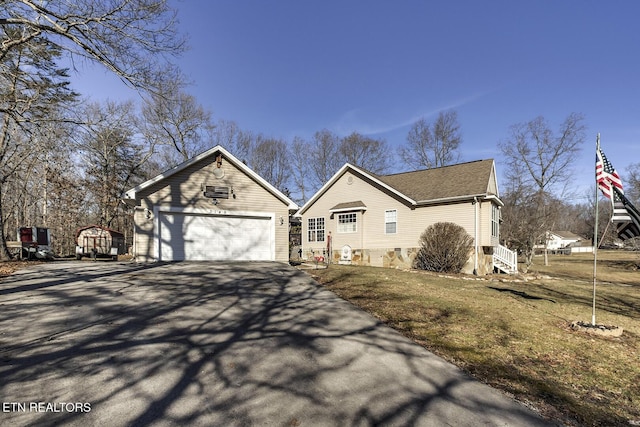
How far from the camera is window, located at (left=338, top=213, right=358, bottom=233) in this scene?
18.9 meters

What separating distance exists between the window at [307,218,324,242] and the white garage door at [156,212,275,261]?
262 inches

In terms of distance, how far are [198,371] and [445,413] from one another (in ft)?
9.66

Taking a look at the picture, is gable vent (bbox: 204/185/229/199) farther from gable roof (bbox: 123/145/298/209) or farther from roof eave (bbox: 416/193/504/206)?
roof eave (bbox: 416/193/504/206)

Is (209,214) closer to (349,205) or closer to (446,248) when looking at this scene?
(349,205)

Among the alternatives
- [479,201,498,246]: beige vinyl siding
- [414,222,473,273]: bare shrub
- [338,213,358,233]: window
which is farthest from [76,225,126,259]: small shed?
[479,201,498,246]: beige vinyl siding

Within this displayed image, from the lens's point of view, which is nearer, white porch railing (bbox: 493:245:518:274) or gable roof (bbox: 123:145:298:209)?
gable roof (bbox: 123:145:298:209)

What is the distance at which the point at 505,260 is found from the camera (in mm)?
16500

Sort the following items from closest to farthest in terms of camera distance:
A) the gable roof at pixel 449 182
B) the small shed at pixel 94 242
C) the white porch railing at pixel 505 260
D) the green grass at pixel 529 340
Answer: the green grass at pixel 529 340 < the gable roof at pixel 449 182 < the white porch railing at pixel 505 260 < the small shed at pixel 94 242

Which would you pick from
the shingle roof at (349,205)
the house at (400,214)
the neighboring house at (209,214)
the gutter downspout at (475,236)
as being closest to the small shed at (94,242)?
the neighboring house at (209,214)

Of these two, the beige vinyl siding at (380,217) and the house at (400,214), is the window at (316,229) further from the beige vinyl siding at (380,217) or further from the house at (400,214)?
the beige vinyl siding at (380,217)

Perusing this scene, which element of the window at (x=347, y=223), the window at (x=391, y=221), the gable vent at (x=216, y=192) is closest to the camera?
the gable vent at (x=216, y=192)

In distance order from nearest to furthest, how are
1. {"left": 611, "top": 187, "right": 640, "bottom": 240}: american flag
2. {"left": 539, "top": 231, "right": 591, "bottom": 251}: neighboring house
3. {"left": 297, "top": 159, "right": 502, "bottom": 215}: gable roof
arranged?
{"left": 611, "top": 187, "right": 640, "bottom": 240}: american flag
{"left": 297, "top": 159, "right": 502, "bottom": 215}: gable roof
{"left": 539, "top": 231, "right": 591, "bottom": 251}: neighboring house

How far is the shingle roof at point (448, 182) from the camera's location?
15.8m

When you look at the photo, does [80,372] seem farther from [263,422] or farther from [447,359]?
[447,359]
